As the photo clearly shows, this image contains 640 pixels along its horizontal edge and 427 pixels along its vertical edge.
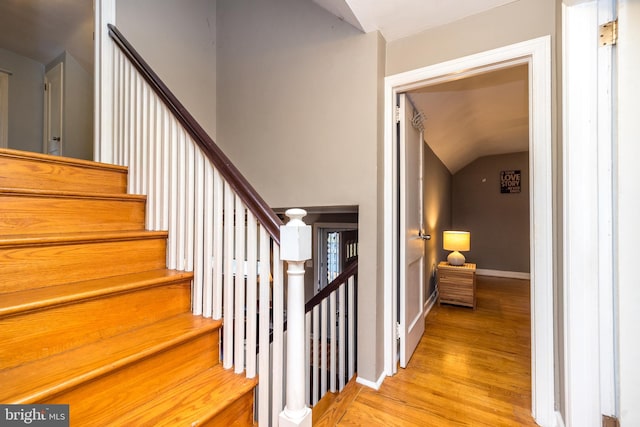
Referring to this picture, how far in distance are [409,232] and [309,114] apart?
1.16 m

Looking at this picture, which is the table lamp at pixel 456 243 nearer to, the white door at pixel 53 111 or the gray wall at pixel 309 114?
the gray wall at pixel 309 114

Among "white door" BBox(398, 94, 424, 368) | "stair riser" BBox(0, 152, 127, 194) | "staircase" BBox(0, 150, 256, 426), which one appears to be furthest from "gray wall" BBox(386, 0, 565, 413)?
"stair riser" BBox(0, 152, 127, 194)

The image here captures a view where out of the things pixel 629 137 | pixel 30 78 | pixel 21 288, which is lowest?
pixel 21 288

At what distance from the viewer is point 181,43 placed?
2459 millimetres

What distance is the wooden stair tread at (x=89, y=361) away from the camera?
2.65 ft

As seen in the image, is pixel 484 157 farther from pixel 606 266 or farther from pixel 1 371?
pixel 1 371

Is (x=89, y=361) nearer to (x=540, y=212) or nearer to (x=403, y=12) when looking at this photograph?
(x=540, y=212)

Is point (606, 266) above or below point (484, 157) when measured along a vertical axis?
below

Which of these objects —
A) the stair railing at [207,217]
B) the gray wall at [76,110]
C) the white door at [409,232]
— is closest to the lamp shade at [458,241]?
the white door at [409,232]

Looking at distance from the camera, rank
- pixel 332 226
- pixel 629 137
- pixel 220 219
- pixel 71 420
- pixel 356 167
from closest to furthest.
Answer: pixel 71 420
pixel 629 137
pixel 220 219
pixel 356 167
pixel 332 226

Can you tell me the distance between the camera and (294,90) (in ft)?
6.93

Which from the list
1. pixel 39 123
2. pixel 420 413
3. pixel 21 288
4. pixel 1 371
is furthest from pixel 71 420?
pixel 39 123

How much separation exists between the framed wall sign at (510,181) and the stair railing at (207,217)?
5755mm

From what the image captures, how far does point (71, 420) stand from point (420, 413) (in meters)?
1.58
